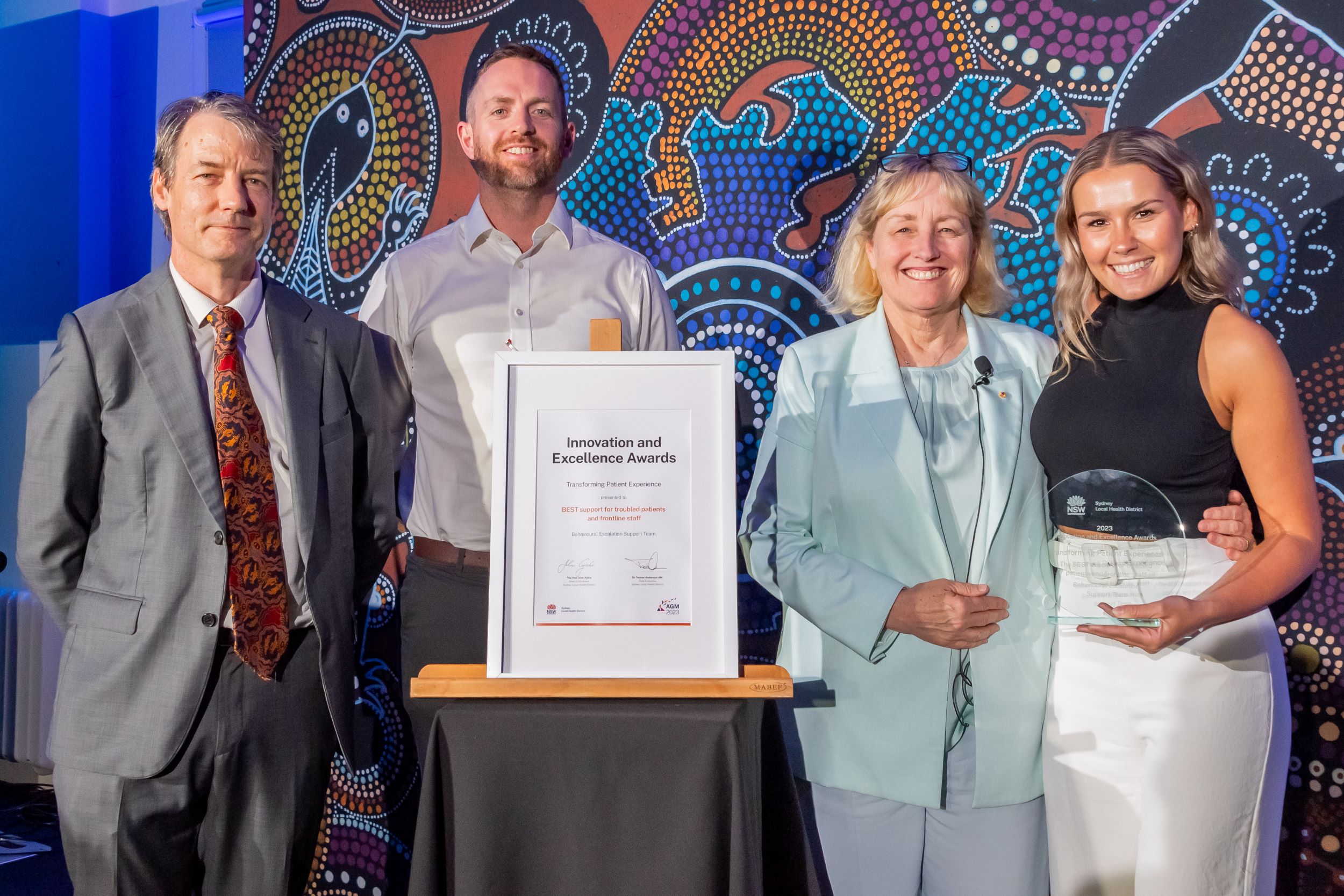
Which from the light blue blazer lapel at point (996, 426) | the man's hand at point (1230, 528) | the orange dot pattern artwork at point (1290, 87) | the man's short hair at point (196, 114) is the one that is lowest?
the man's hand at point (1230, 528)

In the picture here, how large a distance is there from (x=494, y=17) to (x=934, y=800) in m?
2.72

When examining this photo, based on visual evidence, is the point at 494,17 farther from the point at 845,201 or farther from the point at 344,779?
the point at 344,779

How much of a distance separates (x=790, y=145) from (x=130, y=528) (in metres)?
1.98

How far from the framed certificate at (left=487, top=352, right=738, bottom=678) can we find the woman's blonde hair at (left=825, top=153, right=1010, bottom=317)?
0.76 metres

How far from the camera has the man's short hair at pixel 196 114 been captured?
2.07m

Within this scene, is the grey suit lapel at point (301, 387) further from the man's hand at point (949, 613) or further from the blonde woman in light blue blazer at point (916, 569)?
the man's hand at point (949, 613)

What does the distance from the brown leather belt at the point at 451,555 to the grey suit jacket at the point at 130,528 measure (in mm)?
515

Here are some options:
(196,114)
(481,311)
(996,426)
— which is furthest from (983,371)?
(196,114)

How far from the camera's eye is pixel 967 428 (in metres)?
2.05

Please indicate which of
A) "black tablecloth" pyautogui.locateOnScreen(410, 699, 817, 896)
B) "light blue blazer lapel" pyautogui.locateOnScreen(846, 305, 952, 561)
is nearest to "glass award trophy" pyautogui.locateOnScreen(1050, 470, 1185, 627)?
"light blue blazer lapel" pyautogui.locateOnScreen(846, 305, 952, 561)

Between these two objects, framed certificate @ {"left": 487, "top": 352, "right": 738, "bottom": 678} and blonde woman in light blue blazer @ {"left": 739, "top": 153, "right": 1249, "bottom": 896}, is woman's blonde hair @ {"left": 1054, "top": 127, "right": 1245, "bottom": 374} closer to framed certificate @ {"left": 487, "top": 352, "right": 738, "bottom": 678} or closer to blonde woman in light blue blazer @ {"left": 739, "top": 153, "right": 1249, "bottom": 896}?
blonde woman in light blue blazer @ {"left": 739, "top": 153, "right": 1249, "bottom": 896}

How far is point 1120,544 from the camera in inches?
73.5

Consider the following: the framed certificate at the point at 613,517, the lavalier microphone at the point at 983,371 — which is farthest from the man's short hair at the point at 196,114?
the lavalier microphone at the point at 983,371

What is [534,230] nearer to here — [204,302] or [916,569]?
[204,302]
